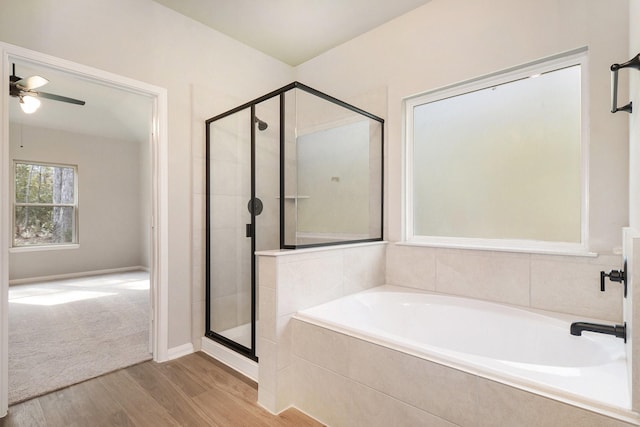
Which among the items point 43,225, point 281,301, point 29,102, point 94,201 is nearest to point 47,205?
point 43,225

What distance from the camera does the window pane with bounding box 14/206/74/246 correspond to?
198 inches

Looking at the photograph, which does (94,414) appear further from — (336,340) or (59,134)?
(59,134)

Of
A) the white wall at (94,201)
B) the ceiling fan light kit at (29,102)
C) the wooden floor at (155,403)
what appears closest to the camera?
the wooden floor at (155,403)

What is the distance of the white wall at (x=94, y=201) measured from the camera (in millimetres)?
5000

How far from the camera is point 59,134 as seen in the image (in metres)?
5.25

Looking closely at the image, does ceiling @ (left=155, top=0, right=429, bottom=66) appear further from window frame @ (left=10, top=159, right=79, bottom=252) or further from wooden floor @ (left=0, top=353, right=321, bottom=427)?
window frame @ (left=10, top=159, right=79, bottom=252)

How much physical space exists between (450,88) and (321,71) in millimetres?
1379

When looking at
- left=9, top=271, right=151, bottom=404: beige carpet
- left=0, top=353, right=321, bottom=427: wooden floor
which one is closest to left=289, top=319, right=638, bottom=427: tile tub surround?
left=0, top=353, right=321, bottom=427: wooden floor

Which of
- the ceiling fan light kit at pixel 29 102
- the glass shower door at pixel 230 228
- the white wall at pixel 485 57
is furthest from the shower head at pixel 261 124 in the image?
the ceiling fan light kit at pixel 29 102

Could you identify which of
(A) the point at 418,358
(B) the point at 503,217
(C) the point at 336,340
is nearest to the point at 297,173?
(C) the point at 336,340

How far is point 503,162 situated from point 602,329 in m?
1.16

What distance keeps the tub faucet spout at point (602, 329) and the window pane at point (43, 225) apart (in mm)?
6894

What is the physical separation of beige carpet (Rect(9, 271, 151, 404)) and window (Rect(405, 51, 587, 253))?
258 cm

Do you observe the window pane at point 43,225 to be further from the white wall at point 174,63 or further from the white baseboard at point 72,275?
the white wall at point 174,63
